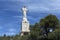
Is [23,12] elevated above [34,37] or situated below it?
above

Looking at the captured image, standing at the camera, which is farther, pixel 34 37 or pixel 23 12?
pixel 23 12

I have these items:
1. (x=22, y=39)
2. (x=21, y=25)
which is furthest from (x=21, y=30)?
(x=22, y=39)

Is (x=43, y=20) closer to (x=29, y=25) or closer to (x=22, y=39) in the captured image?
(x=22, y=39)

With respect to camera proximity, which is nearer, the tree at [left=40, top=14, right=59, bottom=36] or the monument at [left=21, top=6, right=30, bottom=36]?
the tree at [left=40, top=14, right=59, bottom=36]

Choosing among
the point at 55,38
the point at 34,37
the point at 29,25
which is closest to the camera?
the point at 55,38

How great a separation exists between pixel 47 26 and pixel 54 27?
1437 mm

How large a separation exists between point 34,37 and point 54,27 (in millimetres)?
4903

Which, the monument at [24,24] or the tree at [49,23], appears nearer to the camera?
the tree at [49,23]

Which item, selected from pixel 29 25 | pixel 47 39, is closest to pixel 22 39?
pixel 47 39

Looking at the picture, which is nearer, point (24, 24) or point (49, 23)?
point (49, 23)

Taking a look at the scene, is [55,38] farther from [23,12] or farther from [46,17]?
[23,12]

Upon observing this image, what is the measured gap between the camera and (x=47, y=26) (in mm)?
58656

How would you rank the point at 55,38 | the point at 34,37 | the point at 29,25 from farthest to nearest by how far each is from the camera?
the point at 29,25
the point at 34,37
the point at 55,38

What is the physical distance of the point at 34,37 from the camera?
2226 inches
